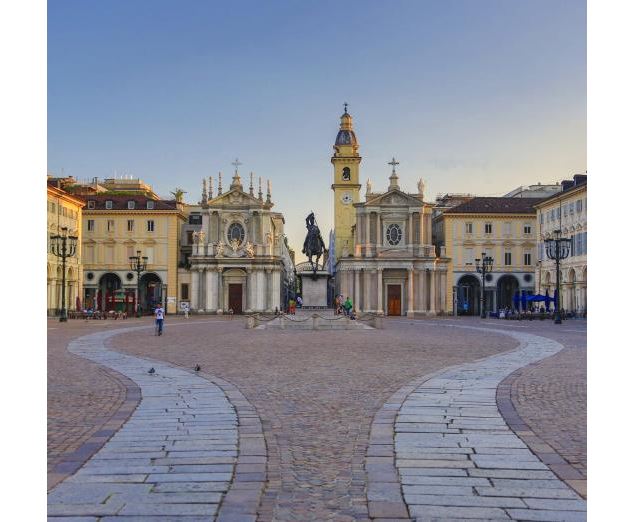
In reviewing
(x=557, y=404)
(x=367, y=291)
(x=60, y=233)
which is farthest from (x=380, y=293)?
(x=557, y=404)

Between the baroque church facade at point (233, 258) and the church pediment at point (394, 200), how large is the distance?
12241mm

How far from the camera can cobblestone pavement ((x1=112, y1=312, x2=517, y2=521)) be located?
22.5ft

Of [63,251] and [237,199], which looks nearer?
[63,251]

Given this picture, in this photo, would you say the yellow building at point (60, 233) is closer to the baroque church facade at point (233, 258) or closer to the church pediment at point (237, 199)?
the baroque church facade at point (233, 258)

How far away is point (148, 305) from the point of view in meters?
86.8

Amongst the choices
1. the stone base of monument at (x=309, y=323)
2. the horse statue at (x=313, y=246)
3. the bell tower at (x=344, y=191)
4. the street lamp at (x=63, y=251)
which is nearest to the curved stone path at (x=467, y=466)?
the stone base of monument at (x=309, y=323)

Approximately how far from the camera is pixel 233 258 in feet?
276

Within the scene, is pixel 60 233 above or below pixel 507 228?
below

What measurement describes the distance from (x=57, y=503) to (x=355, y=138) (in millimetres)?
94921

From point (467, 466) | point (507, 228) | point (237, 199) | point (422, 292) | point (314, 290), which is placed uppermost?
point (237, 199)

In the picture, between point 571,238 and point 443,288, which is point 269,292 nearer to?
point 443,288

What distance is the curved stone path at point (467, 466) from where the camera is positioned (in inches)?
247

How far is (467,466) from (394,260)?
75355 millimetres
